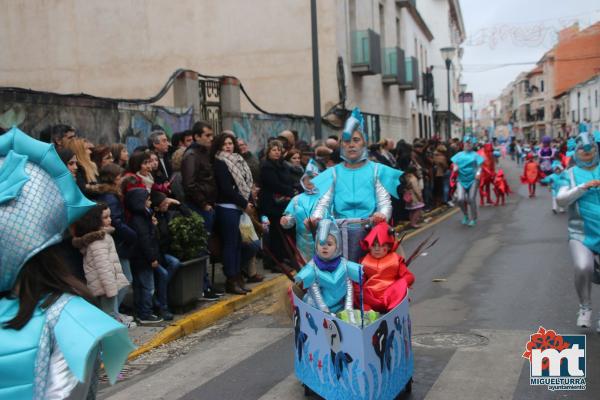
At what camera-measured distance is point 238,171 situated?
9.41 m

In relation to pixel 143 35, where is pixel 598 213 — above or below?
below

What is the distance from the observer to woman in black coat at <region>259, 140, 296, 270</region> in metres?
10.9

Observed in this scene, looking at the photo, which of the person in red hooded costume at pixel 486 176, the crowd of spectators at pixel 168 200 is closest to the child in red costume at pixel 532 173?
the person in red hooded costume at pixel 486 176

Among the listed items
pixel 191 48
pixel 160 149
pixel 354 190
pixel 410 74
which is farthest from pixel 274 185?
pixel 410 74

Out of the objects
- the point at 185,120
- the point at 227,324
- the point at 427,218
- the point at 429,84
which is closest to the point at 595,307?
the point at 227,324

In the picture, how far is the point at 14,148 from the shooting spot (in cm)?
277

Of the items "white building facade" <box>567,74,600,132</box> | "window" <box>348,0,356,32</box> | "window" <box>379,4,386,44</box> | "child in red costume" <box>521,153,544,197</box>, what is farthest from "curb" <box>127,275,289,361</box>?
"white building facade" <box>567,74,600,132</box>

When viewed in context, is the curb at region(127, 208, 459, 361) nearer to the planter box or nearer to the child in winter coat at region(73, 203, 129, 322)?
the planter box

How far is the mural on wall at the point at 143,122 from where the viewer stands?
1142 centimetres

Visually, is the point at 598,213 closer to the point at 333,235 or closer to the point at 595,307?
the point at 595,307

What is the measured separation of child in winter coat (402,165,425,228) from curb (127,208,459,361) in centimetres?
657

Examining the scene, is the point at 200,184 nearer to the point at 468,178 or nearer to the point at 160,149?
the point at 160,149

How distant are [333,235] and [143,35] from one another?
63.7ft

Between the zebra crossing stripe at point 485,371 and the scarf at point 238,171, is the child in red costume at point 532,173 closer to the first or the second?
the scarf at point 238,171
